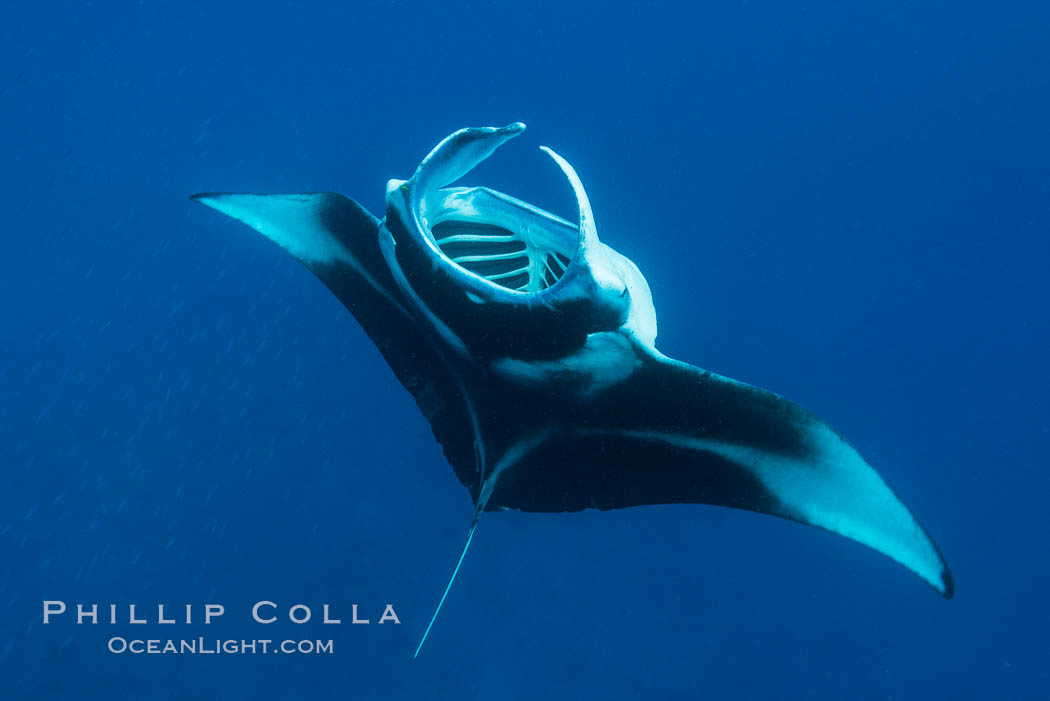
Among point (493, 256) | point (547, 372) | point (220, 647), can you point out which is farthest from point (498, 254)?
point (220, 647)

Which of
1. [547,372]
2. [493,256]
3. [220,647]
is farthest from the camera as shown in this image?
[220,647]

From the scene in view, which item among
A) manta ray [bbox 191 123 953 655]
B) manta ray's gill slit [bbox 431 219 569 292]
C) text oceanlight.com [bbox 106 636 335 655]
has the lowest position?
text oceanlight.com [bbox 106 636 335 655]

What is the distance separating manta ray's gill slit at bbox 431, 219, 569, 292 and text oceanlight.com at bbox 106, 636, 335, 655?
5.74 m

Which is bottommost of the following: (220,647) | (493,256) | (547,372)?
(220,647)

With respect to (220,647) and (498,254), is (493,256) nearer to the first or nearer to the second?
(498,254)

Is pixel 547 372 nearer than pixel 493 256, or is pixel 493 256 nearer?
pixel 547 372

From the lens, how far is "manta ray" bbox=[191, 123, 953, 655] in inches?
79.8

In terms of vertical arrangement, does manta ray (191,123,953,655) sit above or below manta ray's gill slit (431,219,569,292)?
below

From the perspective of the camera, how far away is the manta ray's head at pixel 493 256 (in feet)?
6.40

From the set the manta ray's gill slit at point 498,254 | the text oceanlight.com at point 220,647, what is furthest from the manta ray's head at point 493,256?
the text oceanlight.com at point 220,647

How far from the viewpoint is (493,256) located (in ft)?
8.48

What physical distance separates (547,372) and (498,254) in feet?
1.87

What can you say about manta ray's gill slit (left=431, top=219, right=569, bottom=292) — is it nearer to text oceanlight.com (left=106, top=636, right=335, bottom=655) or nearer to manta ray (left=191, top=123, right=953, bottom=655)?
manta ray (left=191, top=123, right=953, bottom=655)

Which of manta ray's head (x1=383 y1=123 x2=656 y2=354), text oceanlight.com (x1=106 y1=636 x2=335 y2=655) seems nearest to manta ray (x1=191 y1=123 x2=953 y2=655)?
manta ray's head (x1=383 y1=123 x2=656 y2=354)
